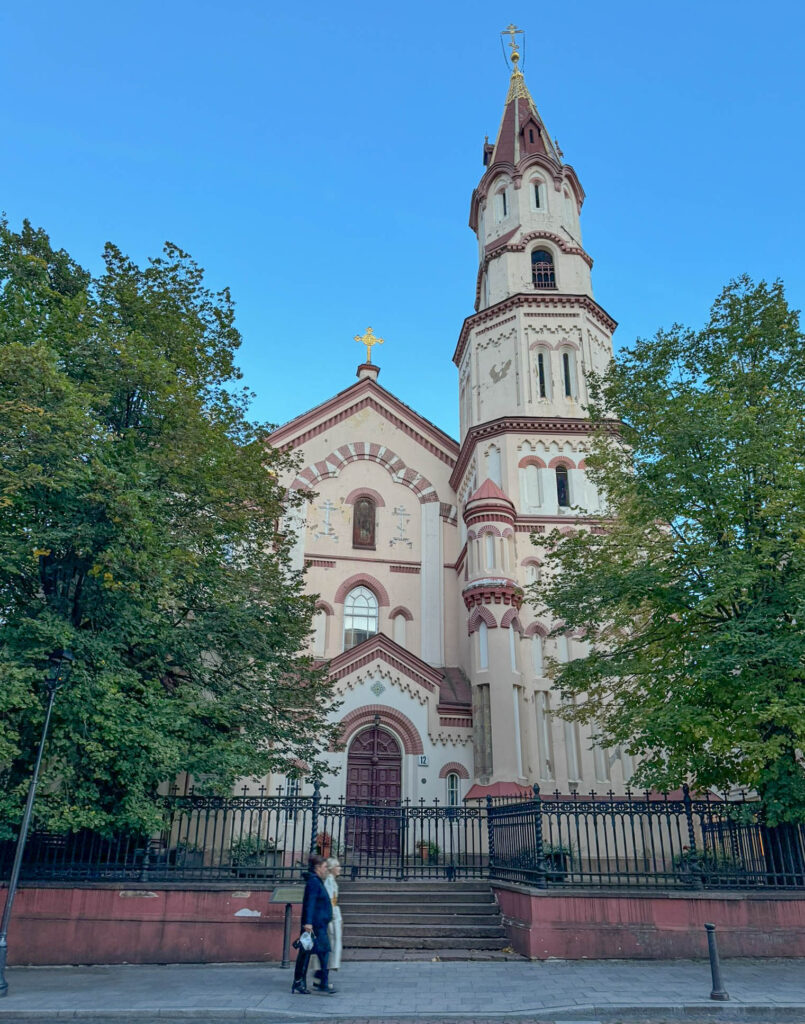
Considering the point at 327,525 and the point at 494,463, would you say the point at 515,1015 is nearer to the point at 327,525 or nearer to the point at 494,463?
the point at 494,463

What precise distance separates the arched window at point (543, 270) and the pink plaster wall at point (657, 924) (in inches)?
945

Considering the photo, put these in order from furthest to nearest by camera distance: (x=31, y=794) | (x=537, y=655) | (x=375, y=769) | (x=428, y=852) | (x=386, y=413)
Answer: (x=386, y=413), (x=537, y=655), (x=375, y=769), (x=428, y=852), (x=31, y=794)

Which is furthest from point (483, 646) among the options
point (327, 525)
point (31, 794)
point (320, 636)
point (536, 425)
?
point (31, 794)

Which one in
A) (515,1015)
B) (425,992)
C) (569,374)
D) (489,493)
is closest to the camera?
(515,1015)

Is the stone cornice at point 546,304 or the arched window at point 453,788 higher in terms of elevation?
the stone cornice at point 546,304

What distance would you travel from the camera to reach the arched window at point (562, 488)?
26395 millimetres

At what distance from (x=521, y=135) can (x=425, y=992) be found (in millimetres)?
34700

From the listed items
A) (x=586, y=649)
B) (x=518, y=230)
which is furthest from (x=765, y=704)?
(x=518, y=230)

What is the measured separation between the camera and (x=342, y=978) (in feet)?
34.4

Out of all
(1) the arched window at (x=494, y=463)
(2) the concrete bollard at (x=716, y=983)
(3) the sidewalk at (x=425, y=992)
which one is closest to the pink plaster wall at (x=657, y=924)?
(3) the sidewalk at (x=425, y=992)

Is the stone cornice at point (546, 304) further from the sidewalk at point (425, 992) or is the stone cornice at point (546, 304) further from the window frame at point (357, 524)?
the sidewalk at point (425, 992)

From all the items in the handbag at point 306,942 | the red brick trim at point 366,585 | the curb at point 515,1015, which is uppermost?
the red brick trim at point 366,585

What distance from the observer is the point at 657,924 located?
11500 mm

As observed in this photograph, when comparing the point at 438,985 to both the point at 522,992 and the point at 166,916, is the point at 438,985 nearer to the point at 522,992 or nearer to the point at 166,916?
the point at 522,992
